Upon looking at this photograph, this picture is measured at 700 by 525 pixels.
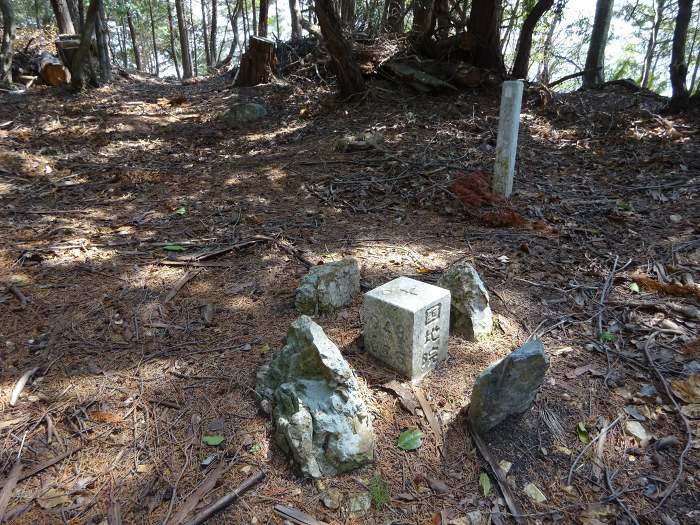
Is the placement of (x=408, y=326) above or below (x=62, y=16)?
below

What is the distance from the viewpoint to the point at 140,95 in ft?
32.9

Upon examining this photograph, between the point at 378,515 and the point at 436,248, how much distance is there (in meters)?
2.47

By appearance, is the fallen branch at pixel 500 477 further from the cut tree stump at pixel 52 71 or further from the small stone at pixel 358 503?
the cut tree stump at pixel 52 71

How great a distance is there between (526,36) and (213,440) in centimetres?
826

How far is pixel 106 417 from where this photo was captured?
7.21ft

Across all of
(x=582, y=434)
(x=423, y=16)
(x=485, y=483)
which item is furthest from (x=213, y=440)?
(x=423, y=16)

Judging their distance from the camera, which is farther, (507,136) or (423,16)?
(423,16)

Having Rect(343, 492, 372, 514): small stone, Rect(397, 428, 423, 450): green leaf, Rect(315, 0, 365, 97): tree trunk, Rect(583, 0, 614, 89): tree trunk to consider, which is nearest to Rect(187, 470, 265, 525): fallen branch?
Rect(343, 492, 372, 514): small stone

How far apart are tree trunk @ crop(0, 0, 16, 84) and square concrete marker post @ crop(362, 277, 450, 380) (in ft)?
31.6

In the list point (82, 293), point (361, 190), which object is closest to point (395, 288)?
point (82, 293)

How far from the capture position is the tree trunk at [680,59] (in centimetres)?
621

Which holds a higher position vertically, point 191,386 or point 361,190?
point 361,190

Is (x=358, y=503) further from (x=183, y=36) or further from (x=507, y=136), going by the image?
(x=183, y=36)

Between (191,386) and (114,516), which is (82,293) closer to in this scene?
(191,386)
